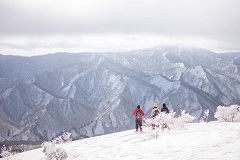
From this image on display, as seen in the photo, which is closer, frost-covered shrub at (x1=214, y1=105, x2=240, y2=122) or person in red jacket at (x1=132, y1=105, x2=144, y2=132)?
person in red jacket at (x1=132, y1=105, x2=144, y2=132)

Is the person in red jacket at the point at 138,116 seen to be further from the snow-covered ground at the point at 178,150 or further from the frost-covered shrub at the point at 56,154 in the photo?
the frost-covered shrub at the point at 56,154

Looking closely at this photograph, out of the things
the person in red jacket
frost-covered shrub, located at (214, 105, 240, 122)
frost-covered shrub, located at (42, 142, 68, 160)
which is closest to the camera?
frost-covered shrub, located at (42, 142, 68, 160)

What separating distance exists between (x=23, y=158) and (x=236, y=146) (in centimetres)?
1081

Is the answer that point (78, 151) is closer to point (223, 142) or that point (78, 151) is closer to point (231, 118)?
point (223, 142)

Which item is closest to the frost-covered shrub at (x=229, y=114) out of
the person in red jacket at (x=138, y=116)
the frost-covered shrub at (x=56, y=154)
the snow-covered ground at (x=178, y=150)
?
the person in red jacket at (x=138, y=116)

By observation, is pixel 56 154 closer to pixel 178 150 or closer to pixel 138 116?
pixel 178 150

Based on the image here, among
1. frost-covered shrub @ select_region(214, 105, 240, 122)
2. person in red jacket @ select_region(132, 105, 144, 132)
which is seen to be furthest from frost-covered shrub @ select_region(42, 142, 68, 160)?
frost-covered shrub @ select_region(214, 105, 240, 122)

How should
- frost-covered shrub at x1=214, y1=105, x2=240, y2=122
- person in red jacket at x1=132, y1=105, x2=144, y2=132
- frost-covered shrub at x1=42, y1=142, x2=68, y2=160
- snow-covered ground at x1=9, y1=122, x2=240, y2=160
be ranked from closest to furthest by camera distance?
snow-covered ground at x1=9, y1=122, x2=240, y2=160 < frost-covered shrub at x1=42, y1=142, x2=68, y2=160 < person in red jacket at x1=132, y1=105, x2=144, y2=132 < frost-covered shrub at x1=214, y1=105, x2=240, y2=122

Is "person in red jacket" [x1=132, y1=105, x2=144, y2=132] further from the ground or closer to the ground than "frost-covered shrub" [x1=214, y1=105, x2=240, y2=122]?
further from the ground

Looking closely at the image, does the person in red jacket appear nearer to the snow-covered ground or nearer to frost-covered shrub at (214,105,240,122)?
the snow-covered ground

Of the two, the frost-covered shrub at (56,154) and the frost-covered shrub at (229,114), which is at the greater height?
the frost-covered shrub at (56,154)

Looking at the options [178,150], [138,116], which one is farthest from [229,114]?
[178,150]

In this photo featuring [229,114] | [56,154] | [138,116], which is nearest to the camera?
[56,154]

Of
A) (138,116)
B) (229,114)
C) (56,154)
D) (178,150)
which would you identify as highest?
(178,150)
